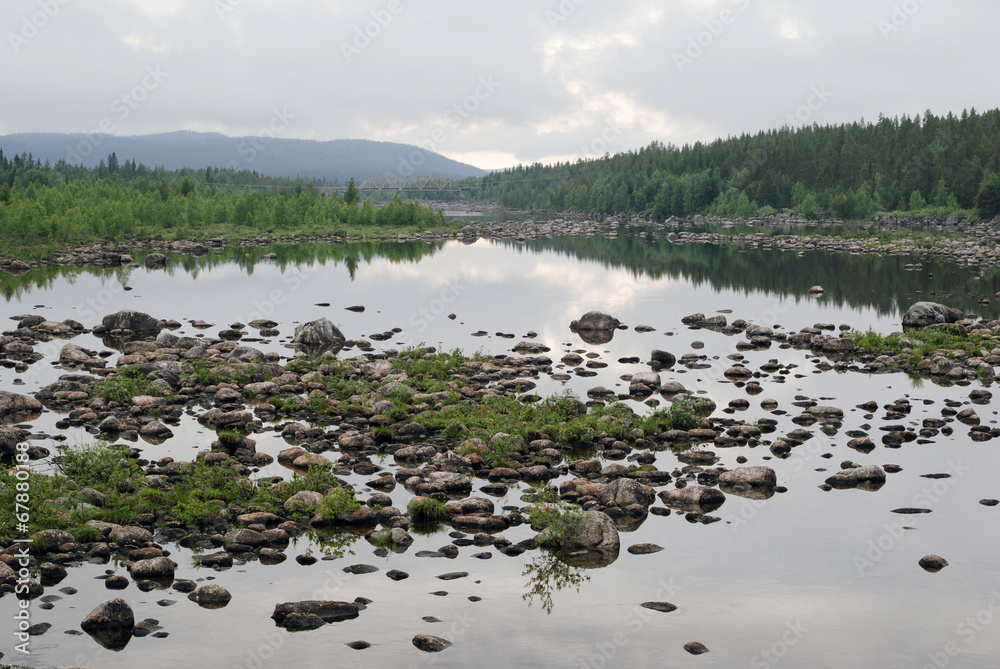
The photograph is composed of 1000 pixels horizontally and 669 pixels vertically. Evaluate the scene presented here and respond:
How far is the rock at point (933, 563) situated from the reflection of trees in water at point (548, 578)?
5.74 meters

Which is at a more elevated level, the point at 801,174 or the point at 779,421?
the point at 801,174

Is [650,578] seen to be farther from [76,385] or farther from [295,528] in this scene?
[76,385]

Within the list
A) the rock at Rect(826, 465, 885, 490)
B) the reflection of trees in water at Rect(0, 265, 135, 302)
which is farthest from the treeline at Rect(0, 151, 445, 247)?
→ the rock at Rect(826, 465, 885, 490)

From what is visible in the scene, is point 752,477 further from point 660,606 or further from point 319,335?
point 319,335

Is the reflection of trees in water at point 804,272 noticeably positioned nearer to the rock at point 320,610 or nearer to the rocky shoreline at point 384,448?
the rocky shoreline at point 384,448

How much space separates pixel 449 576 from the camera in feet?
47.2

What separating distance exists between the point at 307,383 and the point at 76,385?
22.4 ft

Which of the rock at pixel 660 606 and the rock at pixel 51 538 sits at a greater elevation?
the rock at pixel 51 538

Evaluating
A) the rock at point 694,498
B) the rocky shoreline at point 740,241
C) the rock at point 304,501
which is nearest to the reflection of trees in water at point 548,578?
the rock at point 694,498

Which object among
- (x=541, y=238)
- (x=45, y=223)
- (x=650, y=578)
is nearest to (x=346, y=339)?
(x=650, y=578)

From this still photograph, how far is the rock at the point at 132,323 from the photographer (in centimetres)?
3816
